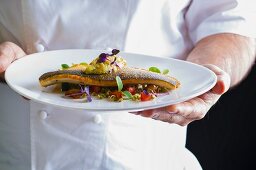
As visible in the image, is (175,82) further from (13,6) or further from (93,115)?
(13,6)

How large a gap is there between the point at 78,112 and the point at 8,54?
0.61 feet

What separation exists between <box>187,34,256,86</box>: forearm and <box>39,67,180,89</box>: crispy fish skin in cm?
20

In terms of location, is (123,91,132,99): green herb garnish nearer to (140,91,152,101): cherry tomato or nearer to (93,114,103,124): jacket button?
(140,91,152,101): cherry tomato

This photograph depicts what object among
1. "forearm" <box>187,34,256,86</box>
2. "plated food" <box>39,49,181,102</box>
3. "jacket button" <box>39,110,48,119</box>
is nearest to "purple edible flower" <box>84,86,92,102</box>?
"plated food" <box>39,49,181,102</box>

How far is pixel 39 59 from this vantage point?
3.00ft

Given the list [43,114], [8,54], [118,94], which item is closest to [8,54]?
[8,54]

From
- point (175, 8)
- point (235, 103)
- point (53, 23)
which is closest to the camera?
point (53, 23)

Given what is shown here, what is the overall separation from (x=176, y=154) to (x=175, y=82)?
0.33 metres

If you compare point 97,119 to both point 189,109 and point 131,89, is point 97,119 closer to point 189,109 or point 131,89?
point 131,89

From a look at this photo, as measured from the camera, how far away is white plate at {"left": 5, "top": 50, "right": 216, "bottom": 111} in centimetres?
73

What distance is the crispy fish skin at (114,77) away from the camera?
0.86 metres

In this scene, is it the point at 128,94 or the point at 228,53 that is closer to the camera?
the point at 128,94

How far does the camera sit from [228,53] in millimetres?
1089

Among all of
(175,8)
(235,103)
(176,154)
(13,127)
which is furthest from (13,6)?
(235,103)
